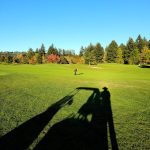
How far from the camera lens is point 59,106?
12.3m

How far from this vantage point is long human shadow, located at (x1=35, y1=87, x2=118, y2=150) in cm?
657

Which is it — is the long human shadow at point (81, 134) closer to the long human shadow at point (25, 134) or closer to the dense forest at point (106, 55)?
the long human shadow at point (25, 134)

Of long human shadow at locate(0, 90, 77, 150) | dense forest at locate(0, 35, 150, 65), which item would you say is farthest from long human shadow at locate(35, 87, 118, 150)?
dense forest at locate(0, 35, 150, 65)

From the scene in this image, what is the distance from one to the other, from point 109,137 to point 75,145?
4.90 feet

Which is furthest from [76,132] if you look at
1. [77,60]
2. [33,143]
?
[77,60]

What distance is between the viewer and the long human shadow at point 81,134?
6.57 m

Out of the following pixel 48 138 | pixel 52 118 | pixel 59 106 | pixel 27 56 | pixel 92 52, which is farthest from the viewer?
pixel 27 56

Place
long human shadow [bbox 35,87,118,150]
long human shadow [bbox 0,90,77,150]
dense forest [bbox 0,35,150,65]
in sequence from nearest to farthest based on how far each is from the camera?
long human shadow [bbox 0,90,77,150] < long human shadow [bbox 35,87,118,150] < dense forest [bbox 0,35,150,65]

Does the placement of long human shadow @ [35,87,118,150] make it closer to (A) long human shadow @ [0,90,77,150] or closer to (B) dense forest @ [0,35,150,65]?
(A) long human shadow @ [0,90,77,150]

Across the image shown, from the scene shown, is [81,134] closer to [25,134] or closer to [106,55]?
[25,134]

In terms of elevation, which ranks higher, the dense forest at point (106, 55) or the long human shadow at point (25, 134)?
the dense forest at point (106, 55)

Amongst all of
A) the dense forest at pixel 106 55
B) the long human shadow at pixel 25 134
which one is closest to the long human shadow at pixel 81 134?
the long human shadow at pixel 25 134

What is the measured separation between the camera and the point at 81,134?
7656 millimetres

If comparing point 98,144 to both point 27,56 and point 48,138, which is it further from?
point 27,56
